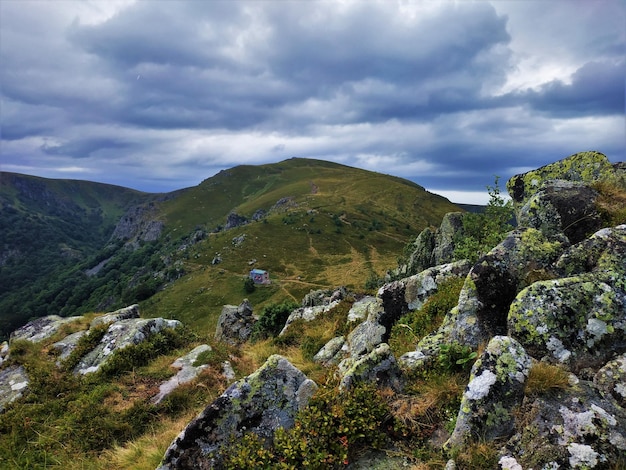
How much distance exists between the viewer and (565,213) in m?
10.9

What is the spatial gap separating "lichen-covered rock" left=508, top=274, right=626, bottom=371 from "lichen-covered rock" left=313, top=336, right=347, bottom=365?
8374 mm

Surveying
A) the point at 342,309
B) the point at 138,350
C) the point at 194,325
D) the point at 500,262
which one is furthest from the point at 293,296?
the point at 500,262

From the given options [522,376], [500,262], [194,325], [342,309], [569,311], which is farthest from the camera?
[194,325]

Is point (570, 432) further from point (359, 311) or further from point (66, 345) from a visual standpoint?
point (66, 345)

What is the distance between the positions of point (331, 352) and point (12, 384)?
42.0 ft

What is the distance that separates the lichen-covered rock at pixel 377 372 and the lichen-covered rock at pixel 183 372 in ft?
26.8

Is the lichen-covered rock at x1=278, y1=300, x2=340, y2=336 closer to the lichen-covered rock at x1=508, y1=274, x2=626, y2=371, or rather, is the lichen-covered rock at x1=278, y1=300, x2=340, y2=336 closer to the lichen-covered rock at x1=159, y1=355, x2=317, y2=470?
the lichen-covered rock at x1=159, y1=355, x2=317, y2=470

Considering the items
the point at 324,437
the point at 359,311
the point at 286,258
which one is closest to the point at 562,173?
the point at 359,311

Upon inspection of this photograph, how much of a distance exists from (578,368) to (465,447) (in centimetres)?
297

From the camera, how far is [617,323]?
6723 millimetres

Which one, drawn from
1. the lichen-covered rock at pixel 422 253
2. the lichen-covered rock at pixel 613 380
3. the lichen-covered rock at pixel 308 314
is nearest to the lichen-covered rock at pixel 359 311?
the lichen-covered rock at pixel 308 314

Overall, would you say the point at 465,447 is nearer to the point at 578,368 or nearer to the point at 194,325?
the point at 578,368

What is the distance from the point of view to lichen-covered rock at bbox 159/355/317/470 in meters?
6.50

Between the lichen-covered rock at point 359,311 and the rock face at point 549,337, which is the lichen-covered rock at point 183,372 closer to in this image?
the lichen-covered rock at point 359,311
